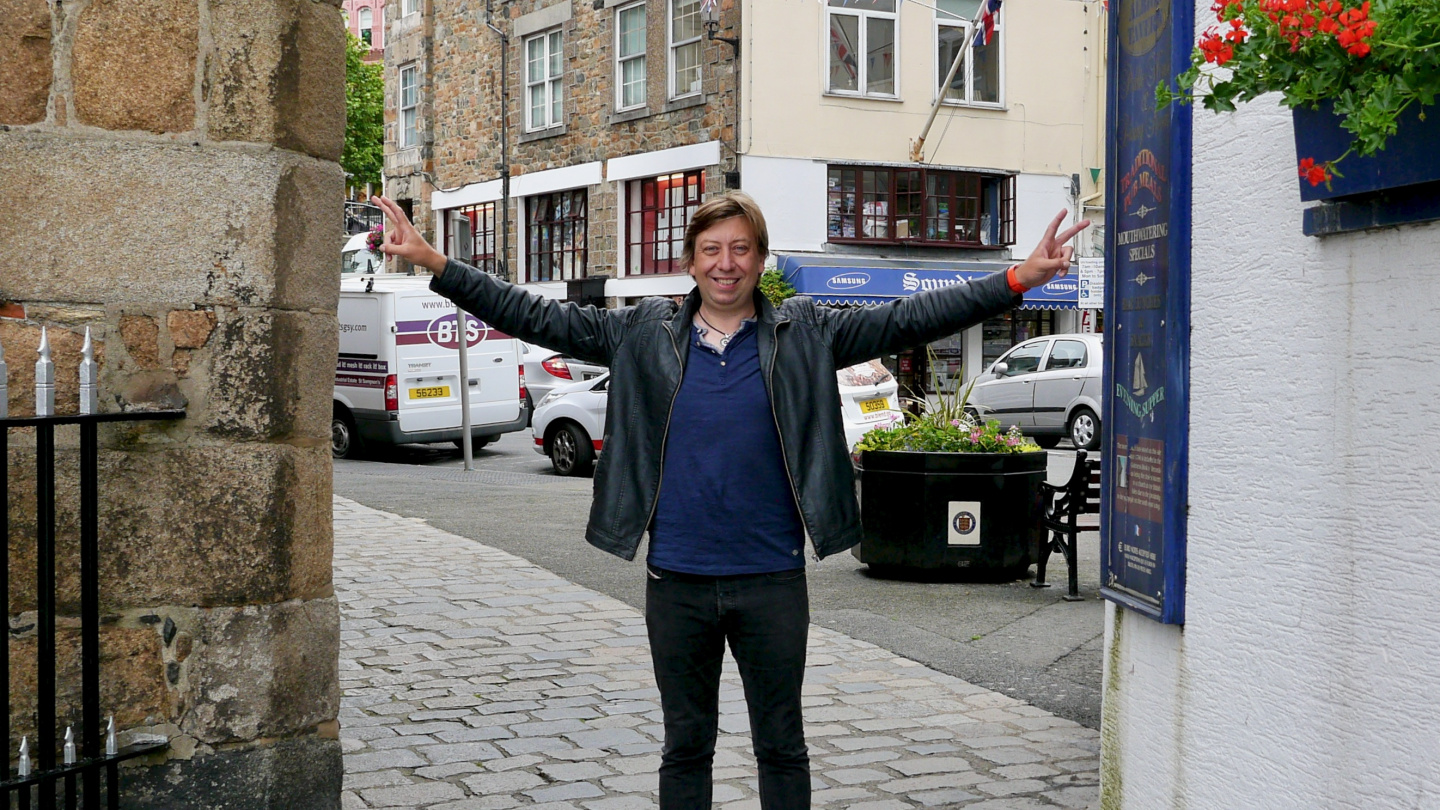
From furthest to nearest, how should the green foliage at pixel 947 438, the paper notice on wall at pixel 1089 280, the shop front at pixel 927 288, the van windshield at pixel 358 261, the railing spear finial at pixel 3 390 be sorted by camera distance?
the van windshield at pixel 358 261 → the shop front at pixel 927 288 → the paper notice on wall at pixel 1089 280 → the green foliage at pixel 947 438 → the railing spear finial at pixel 3 390

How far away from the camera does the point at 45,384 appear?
11.1ft

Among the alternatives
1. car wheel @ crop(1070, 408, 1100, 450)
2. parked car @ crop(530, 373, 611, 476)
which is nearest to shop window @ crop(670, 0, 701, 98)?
car wheel @ crop(1070, 408, 1100, 450)

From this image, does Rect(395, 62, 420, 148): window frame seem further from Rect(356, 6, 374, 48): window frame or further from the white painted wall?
the white painted wall

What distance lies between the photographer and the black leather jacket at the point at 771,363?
369 cm

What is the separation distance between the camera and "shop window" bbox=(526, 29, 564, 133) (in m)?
31.6

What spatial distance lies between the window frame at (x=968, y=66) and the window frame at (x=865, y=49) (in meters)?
0.79

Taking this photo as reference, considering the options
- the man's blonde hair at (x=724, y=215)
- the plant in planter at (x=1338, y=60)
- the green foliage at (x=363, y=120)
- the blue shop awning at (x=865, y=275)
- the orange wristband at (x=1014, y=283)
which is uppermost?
the green foliage at (x=363, y=120)

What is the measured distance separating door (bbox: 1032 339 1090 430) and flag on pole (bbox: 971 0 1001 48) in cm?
573

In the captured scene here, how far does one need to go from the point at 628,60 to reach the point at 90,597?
26748mm

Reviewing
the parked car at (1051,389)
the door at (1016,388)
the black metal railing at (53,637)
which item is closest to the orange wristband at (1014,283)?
the black metal railing at (53,637)

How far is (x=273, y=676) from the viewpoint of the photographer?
3.96 meters

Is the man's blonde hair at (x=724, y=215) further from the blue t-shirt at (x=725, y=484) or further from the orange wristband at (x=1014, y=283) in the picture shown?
the orange wristband at (x=1014, y=283)

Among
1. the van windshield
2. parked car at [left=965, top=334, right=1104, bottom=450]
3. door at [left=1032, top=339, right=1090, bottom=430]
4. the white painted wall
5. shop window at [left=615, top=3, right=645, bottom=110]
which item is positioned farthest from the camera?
the van windshield

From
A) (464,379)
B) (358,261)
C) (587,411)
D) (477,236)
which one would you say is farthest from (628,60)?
(587,411)
